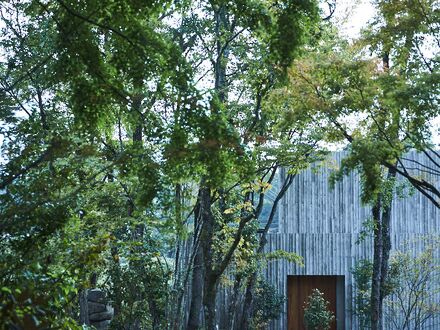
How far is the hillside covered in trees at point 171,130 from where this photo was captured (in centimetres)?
459

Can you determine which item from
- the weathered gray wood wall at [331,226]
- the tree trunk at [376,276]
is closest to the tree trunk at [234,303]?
the tree trunk at [376,276]

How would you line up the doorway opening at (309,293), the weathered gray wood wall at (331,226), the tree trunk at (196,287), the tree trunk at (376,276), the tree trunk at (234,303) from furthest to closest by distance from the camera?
the doorway opening at (309,293) → the weathered gray wood wall at (331,226) → the tree trunk at (234,303) → the tree trunk at (376,276) → the tree trunk at (196,287)

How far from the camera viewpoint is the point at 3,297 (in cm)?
310

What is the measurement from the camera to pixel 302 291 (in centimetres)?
1700

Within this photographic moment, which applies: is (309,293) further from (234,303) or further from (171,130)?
(171,130)

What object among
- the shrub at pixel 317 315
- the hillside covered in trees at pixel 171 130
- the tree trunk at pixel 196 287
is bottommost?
the shrub at pixel 317 315

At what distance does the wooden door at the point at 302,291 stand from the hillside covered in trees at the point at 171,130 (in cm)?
183

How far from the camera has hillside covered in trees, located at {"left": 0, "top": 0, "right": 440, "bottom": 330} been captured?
4.59 m

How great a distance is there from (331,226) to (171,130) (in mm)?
12527

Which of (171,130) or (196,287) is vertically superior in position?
(171,130)

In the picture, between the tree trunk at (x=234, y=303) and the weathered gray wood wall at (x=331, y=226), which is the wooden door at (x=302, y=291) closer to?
the weathered gray wood wall at (x=331, y=226)

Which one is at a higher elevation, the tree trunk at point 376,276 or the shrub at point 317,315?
the tree trunk at point 376,276

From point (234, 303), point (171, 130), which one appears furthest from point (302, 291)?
point (171, 130)

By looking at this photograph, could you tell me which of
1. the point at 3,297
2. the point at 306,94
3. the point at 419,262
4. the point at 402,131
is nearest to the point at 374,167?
the point at 402,131
